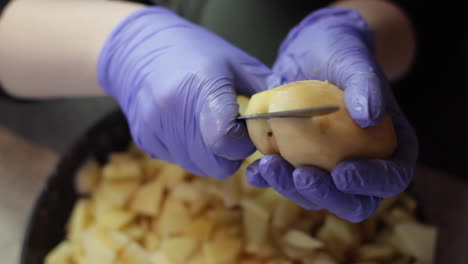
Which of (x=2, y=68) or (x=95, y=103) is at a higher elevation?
(x=2, y=68)

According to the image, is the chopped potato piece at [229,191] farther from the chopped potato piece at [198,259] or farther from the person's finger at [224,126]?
the person's finger at [224,126]

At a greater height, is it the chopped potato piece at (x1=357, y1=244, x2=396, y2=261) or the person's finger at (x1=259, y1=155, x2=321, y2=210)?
the person's finger at (x1=259, y1=155, x2=321, y2=210)

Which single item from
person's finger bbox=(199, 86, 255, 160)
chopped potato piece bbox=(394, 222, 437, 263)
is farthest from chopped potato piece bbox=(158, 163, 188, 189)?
chopped potato piece bbox=(394, 222, 437, 263)

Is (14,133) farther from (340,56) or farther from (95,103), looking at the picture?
(340,56)

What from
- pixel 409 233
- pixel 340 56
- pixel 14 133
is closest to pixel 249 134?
pixel 340 56

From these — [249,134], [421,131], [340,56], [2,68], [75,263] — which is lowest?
[75,263]

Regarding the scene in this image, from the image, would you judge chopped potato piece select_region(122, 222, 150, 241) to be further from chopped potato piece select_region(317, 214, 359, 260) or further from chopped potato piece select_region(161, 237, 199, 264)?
chopped potato piece select_region(317, 214, 359, 260)
